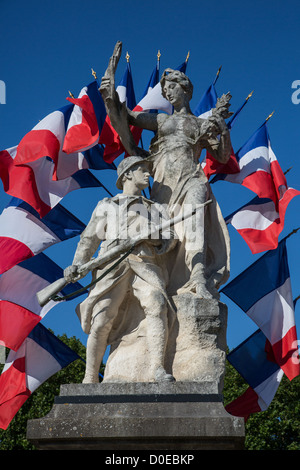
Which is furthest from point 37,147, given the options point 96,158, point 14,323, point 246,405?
point 246,405

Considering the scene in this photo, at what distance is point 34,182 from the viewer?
12.5m

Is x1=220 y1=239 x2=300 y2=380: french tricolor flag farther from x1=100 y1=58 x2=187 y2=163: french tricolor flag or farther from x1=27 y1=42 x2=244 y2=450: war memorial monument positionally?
x1=100 y1=58 x2=187 y2=163: french tricolor flag

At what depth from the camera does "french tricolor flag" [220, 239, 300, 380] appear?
12.1 m

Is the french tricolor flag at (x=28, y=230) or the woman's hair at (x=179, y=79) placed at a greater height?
the woman's hair at (x=179, y=79)

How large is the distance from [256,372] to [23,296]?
418 cm

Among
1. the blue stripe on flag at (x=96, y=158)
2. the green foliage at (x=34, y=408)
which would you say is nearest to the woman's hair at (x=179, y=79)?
the blue stripe on flag at (x=96, y=158)

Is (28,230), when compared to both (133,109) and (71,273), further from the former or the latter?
(71,273)

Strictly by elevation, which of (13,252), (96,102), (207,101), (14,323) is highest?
(96,102)

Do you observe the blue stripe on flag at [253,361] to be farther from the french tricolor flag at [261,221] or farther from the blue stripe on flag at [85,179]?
the blue stripe on flag at [85,179]

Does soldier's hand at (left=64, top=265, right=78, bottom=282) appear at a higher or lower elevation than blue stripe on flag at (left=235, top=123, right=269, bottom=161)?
lower

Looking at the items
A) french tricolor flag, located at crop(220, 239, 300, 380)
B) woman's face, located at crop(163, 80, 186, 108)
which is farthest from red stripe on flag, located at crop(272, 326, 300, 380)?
woman's face, located at crop(163, 80, 186, 108)

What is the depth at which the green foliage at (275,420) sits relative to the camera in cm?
2164

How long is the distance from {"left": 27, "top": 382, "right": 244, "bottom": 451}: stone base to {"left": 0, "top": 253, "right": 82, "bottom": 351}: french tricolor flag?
4.49 metres

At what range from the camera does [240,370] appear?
1243cm
